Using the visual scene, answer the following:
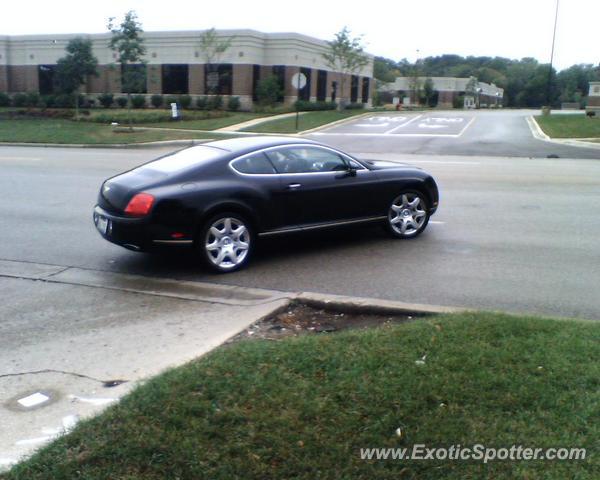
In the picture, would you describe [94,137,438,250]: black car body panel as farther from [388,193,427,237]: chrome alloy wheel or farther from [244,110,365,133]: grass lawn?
[244,110,365,133]: grass lawn

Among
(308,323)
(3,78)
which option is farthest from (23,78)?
(308,323)

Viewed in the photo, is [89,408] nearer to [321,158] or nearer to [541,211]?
[321,158]

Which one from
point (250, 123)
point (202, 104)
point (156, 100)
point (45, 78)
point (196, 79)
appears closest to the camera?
point (250, 123)

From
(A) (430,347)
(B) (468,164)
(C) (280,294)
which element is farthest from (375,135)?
(A) (430,347)

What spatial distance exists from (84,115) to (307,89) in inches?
679

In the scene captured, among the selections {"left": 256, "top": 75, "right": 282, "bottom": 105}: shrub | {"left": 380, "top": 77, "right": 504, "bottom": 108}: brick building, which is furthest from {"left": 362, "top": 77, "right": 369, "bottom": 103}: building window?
{"left": 380, "top": 77, "right": 504, "bottom": 108}: brick building

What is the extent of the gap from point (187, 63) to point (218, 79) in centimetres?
265

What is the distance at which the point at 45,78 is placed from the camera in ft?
161

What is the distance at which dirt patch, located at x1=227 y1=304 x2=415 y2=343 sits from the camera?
5.33 m

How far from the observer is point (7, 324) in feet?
19.5

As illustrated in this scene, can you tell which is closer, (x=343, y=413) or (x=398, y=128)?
(x=343, y=413)

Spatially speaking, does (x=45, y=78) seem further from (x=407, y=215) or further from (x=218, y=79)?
(x=407, y=215)

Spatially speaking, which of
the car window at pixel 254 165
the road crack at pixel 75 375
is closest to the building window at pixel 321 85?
the car window at pixel 254 165

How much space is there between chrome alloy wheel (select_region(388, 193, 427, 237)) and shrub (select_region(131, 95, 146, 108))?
37.3 meters
